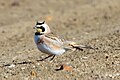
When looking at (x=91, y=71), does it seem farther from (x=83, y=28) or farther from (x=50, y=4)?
(x=50, y=4)

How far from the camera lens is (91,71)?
913cm

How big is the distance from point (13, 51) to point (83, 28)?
404 centimetres

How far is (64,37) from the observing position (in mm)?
13898

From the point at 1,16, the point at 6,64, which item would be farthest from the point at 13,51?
the point at 1,16

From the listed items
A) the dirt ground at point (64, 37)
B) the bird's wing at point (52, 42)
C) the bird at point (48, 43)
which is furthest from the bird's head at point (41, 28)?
the dirt ground at point (64, 37)

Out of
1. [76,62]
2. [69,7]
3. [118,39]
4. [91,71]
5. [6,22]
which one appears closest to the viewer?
[91,71]

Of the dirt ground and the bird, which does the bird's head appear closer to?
the bird

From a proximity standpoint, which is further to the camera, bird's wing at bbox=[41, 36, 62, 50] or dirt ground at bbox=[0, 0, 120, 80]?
bird's wing at bbox=[41, 36, 62, 50]

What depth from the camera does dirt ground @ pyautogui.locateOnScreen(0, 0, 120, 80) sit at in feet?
30.1

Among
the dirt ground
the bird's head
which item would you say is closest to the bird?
the bird's head

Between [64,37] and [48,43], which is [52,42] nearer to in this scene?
[48,43]

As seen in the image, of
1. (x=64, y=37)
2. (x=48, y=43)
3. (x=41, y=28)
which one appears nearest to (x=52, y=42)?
(x=48, y=43)

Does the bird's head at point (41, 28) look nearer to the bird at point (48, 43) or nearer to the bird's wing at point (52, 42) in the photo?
the bird at point (48, 43)

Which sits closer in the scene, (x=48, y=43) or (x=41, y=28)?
(x=48, y=43)
